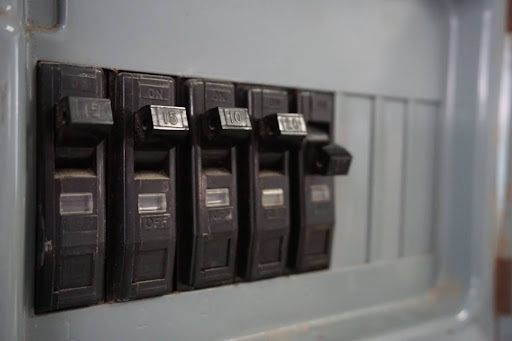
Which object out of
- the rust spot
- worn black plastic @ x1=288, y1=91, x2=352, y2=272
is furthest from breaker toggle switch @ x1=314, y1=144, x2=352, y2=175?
the rust spot

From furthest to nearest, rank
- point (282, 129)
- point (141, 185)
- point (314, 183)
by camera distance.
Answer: point (314, 183)
point (282, 129)
point (141, 185)

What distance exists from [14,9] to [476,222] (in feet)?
3.82

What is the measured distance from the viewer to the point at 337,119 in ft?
3.79

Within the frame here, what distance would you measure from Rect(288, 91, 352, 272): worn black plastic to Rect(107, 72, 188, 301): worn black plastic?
287 millimetres

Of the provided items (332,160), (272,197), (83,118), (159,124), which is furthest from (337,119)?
(83,118)

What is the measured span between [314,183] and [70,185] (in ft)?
1.63

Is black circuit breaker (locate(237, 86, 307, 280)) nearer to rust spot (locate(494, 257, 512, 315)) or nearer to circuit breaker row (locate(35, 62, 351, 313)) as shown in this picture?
circuit breaker row (locate(35, 62, 351, 313))

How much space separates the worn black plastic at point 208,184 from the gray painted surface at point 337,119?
0.15ft

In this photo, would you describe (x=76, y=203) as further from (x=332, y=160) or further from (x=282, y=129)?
(x=332, y=160)

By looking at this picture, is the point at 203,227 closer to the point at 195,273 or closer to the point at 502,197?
the point at 195,273

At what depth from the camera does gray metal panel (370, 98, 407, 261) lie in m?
1.24

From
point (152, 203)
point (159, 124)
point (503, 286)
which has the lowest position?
point (503, 286)

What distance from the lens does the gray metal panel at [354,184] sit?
1.17 m

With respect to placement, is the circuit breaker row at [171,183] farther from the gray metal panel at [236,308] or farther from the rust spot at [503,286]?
the rust spot at [503,286]
